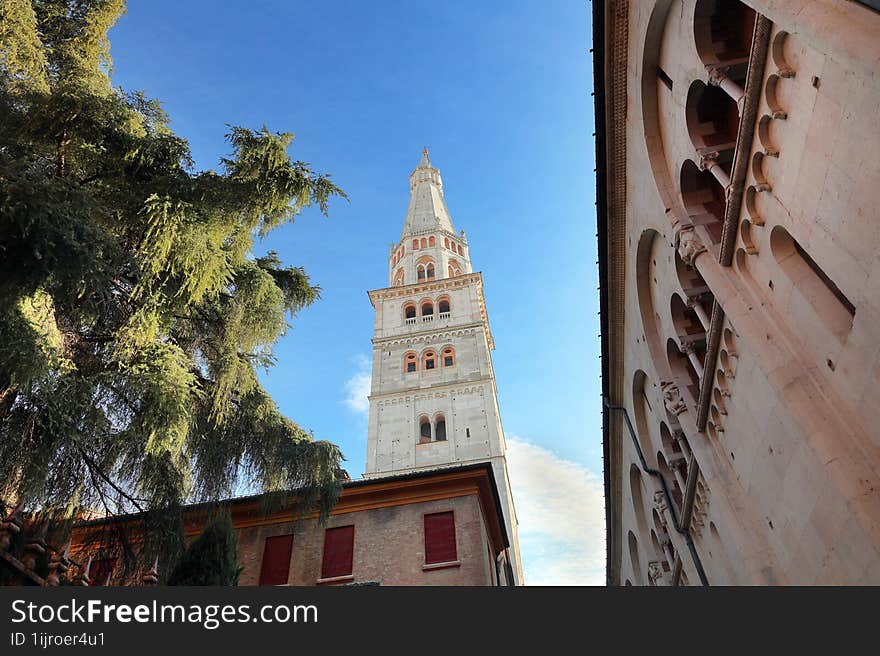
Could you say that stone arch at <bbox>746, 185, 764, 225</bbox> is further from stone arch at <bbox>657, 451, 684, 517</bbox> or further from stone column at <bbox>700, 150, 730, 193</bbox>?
stone arch at <bbox>657, 451, 684, 517</bbox>

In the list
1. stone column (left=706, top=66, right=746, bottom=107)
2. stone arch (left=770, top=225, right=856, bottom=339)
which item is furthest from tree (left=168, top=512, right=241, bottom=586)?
stone column (left=706, top=66, right=746, bottom=107)

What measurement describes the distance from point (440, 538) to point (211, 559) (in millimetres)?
5371

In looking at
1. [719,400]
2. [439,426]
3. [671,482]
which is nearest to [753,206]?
[719,400]

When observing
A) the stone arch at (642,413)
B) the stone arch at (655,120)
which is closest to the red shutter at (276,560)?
the stone arch at (642,413)

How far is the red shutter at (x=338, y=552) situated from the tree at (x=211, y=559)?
3.35m

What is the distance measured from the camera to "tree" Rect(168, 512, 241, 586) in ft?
33.0

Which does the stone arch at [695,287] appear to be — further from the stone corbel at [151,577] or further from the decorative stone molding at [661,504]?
the stone corbel at [151,577]

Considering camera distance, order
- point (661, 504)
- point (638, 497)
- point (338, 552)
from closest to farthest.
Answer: point (661, 504) < point (338, 552) < point (638, 497)

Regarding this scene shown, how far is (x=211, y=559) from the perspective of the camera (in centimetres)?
1025

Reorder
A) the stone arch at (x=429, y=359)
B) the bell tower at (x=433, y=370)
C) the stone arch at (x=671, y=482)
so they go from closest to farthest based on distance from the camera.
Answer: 1. the stone arch at (x=671, y=482)
2. the bell tower at (x=433, y=370)
3. the stone arch at (x=429, y=359)

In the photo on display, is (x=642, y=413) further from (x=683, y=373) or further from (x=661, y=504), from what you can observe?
(x=683, y=373)

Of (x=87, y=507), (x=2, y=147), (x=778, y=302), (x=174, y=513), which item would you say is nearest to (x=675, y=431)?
(x=778, y=302)

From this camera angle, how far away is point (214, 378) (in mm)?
10211

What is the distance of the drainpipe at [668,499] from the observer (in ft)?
37.3
